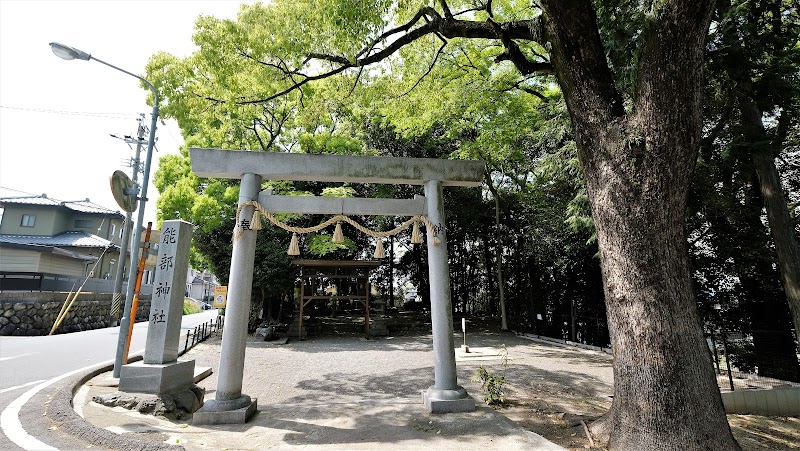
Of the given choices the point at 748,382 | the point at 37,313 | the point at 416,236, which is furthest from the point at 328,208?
the point at 37,313

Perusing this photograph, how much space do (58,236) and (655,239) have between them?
99.9ft

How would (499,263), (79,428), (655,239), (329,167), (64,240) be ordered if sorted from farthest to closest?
(64,240) < (499,263) < (329,167) < (79,428) < (655,239)

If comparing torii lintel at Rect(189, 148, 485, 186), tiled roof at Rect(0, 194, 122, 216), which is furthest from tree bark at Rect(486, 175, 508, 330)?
tiled roof at Rect(0, 194, 122, 216)

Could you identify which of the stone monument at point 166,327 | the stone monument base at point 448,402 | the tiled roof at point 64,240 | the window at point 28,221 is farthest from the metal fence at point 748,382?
the window at point 28,221

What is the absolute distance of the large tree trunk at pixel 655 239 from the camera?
3.52 m

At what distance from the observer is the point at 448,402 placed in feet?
16.5

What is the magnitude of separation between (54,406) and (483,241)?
59.4ft

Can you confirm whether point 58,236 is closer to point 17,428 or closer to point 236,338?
point 17,428

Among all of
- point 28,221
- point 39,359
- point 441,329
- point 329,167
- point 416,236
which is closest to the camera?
point 441,329

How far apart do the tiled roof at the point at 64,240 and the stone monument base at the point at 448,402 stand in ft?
77.5

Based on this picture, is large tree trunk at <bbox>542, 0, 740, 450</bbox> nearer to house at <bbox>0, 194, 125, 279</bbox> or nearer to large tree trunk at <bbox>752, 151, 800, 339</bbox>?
large tree trunk at <bbox>752, 151, 800, 339</bbox>

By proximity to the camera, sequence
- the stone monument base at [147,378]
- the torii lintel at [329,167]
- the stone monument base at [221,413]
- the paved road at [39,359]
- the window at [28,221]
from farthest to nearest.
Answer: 1. the window at [28,221]
2. the paved road at [39,359]
3. the torii lintel at [329,167]
4. the stone monument base at [147,378]
5. the stone monument base at [221,413]

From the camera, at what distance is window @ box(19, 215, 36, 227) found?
901 inches

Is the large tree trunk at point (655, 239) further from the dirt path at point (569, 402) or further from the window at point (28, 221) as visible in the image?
the window at point (28, 221)
